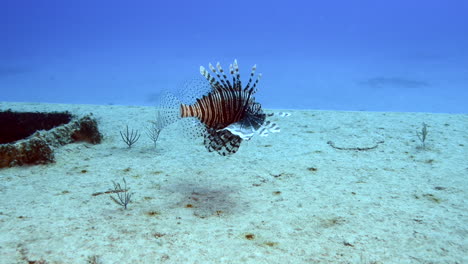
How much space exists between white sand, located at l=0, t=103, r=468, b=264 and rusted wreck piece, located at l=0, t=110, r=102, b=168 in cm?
16

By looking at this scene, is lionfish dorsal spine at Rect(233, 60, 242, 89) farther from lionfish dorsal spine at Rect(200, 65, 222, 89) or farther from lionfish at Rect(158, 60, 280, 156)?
lionfish dorsal spine at Rect(200, 65, 222, 89)

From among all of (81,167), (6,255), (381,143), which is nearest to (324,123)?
(381,143)

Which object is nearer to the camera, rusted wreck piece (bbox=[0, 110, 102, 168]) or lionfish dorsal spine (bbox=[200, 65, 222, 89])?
lionfish dorsal spine (bbox=[200, 65, 222, 89])

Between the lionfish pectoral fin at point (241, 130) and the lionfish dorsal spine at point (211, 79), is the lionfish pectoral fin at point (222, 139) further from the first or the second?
the lionfish dorsal spine at point (211, 79)

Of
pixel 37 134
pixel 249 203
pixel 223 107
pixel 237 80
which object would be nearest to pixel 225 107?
pixel 223 107

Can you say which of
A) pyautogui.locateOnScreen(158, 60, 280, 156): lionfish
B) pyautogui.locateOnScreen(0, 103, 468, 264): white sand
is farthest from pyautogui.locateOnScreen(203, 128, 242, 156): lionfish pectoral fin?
pyautogui.locateOnScreen(0, 103, 468, 264): white sand

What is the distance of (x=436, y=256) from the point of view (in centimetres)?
262

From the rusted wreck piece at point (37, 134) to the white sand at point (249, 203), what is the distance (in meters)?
0.16

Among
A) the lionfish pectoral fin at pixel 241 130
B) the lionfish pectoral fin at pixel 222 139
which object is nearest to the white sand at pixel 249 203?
the lionfish pectoral fin at pixel 222 139

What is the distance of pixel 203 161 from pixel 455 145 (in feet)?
14.7

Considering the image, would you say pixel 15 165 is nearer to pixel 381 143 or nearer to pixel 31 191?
pixel 31 191

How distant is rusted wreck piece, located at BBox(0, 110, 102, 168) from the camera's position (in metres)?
4.76

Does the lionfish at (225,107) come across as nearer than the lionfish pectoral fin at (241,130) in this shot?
No

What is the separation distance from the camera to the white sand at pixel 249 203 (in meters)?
2.70
